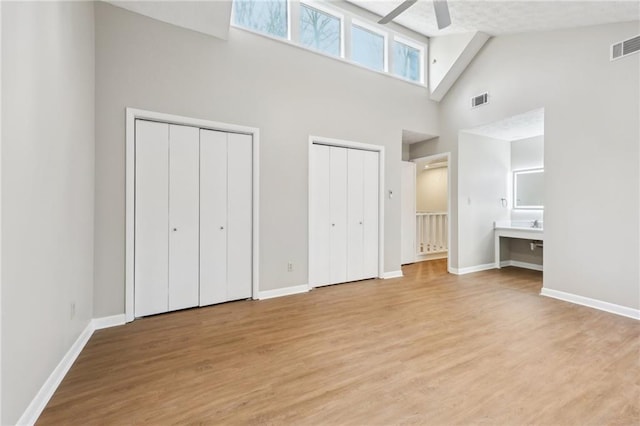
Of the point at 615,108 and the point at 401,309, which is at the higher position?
the point at 615,108

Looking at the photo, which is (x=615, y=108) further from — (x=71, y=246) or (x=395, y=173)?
(x=71, y=246)

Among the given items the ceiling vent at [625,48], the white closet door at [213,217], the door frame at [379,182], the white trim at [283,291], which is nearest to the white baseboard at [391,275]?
the door frame at [379,182]

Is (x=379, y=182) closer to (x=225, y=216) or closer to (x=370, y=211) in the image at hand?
(x=370, y=211)

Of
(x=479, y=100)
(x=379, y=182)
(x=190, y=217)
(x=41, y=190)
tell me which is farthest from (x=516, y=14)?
(x=41, y=190)

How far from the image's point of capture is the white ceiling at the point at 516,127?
437cm

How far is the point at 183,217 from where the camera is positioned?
3373 millimetres

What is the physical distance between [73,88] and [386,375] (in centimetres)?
326

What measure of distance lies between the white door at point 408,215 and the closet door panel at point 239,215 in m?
3.49

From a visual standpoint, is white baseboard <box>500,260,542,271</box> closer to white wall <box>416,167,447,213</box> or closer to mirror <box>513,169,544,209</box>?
mirror <box>513,169,544,209</box>

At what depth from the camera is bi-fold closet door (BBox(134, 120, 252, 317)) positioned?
126 inches

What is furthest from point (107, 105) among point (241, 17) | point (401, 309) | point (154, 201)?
point (401, 309)

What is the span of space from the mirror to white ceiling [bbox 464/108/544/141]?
0.70 m

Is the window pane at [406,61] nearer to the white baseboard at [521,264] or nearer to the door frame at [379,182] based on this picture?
the door frame at [379,182]

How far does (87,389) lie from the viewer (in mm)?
1938
